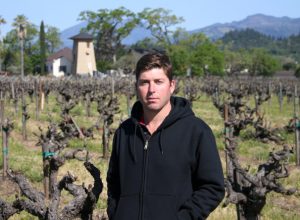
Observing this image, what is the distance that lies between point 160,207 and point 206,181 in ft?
1.04

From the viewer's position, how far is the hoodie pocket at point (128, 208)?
131 inches

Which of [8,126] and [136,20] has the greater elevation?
[136,20]

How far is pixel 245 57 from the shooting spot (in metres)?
108

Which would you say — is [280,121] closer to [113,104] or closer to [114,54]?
[113,104]

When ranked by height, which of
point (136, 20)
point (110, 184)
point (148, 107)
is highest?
point (136, 20)

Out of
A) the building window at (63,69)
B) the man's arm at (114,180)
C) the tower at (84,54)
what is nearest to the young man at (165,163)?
the man's arm at (114,180)

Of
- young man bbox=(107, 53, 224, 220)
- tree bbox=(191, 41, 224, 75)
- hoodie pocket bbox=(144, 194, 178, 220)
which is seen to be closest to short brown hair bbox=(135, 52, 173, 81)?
young man bbox=(107, 53, 224, 220)

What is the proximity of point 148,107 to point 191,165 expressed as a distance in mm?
434

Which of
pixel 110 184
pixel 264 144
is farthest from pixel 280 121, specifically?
pixel 110 184

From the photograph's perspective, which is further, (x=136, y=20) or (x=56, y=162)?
(x=136, y=20)

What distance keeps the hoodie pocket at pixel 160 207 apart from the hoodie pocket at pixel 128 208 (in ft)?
0.21

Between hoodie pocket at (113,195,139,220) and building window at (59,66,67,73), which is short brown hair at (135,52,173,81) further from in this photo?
building window at (59,66,67,73)

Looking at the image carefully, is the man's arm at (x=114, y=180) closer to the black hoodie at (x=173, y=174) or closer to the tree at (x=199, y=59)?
the black hoodie at (x=173, y=174)

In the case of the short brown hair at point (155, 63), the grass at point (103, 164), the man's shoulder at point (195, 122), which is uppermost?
the short brown hair at point (155, 63)
